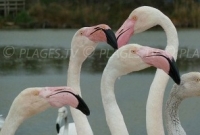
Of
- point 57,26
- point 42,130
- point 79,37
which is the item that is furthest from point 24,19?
point 79,37

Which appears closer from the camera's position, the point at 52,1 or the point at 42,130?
the point at 42,130

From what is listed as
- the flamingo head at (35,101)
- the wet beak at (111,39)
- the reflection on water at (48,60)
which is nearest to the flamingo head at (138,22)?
the wet beak at (111,39)

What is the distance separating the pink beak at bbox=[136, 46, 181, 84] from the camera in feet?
13.5

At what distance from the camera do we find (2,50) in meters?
24.4

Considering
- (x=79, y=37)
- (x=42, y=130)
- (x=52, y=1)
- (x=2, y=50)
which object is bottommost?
(x=52, y=1)

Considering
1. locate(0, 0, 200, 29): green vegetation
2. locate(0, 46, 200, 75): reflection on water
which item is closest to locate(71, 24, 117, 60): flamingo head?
locate(0, 46, 200, 75): reflection on water

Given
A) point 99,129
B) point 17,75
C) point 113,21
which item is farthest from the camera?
point 113,21

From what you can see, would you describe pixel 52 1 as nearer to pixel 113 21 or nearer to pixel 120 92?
pixel 113 21

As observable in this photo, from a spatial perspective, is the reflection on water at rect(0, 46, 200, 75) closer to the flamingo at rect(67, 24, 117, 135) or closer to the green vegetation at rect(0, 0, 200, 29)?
the green vegetation at rect(0, 0, 200, 29)

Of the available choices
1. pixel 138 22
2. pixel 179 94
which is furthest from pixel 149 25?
pixel 179 94

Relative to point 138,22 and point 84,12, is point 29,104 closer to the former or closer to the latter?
point 138,22

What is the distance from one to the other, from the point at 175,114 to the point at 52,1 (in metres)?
35.1

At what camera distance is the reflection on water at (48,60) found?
18.8 meters

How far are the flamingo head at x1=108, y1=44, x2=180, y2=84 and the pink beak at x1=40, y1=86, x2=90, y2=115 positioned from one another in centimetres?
58
